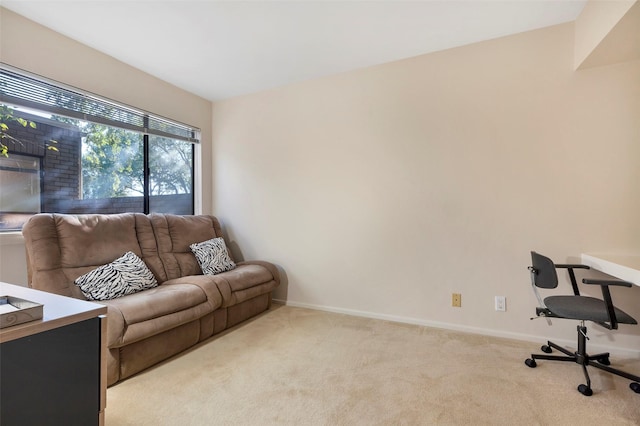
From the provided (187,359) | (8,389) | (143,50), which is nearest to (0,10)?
(143,50)

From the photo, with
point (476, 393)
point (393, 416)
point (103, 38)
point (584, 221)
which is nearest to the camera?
point (393, 416)

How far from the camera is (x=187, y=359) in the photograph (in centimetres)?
225

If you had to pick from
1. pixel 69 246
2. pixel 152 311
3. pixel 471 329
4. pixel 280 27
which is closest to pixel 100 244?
pixel 69 246

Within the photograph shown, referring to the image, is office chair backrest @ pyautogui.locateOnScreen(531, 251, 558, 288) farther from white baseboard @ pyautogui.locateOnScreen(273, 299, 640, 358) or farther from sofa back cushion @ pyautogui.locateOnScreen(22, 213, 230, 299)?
sofa back cushion @ pyautogui.locateOnScreen(22, 213, 230, 299)

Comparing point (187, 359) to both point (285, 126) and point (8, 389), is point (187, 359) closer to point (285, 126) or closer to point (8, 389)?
point (8, 389)

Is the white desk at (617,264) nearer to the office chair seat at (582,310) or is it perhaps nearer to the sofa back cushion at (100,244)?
the office chair seat at (582,310)

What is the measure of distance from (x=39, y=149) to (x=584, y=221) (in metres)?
4.44

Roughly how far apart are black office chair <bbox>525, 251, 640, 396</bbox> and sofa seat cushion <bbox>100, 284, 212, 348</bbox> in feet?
8.14

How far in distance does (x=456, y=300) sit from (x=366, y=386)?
1333mm

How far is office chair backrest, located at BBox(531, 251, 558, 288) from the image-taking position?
2.04 meters

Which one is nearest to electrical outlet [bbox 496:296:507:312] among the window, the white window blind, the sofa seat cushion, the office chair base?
the office chair base

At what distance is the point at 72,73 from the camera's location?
2617mm

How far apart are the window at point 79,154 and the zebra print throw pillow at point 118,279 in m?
0.75

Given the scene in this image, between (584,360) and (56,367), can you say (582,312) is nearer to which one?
(584,360)
